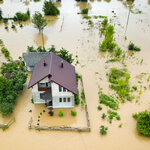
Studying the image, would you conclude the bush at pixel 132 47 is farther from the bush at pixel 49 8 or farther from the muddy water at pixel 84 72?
the bush at pixel 49 8

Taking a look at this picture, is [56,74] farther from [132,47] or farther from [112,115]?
[132,47]

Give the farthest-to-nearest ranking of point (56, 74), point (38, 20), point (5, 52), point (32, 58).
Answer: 1. point (38, 20)
2. point (5, 52)
3. point (32, 58)
4. point (56, 74)

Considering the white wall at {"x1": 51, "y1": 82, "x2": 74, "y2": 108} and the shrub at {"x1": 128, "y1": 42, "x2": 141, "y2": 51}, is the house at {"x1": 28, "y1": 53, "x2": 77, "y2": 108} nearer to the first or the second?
the white wall at {"x1": 51, "y1": 82, "x2": 74, "y2": 108}

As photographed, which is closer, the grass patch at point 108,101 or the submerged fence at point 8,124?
the submerged fence at point 8,124

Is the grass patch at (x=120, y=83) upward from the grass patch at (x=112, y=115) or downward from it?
upward

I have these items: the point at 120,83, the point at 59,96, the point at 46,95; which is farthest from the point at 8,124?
the point at 120,83

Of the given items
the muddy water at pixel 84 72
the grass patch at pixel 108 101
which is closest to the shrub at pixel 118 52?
the muddy water at pixel 84 72

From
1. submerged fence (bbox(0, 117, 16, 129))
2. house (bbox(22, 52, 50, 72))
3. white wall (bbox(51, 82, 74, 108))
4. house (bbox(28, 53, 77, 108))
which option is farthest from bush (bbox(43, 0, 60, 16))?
submerged fence (bbox(0, 117, 16, 129))

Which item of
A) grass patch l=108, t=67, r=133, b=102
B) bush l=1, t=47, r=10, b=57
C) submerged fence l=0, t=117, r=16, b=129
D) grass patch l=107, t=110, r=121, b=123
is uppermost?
bush l=1, t=47, r=10, b=57
